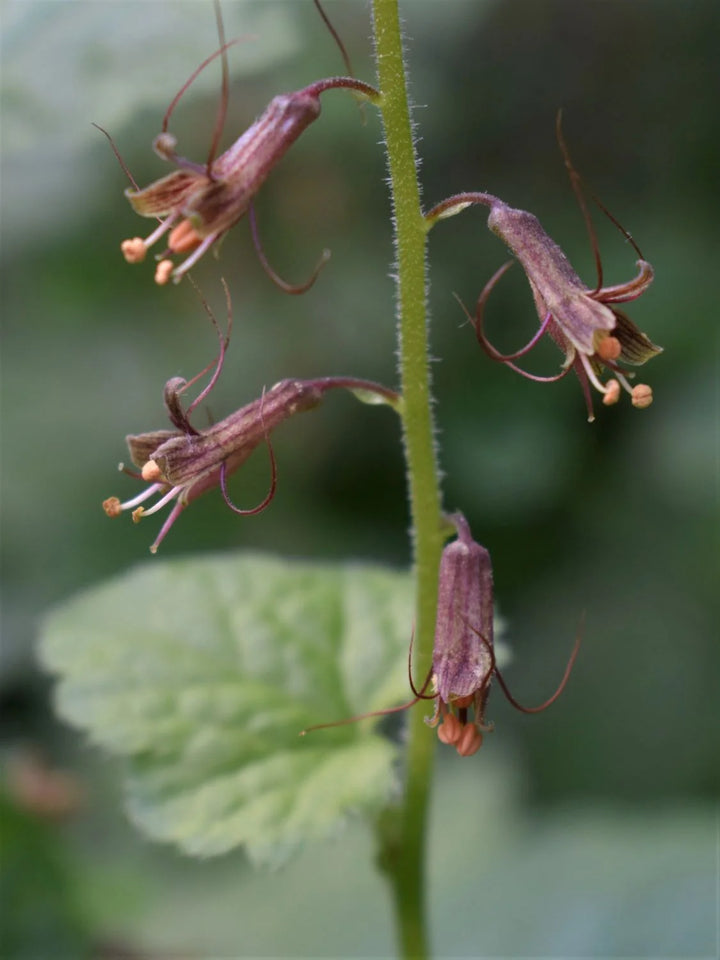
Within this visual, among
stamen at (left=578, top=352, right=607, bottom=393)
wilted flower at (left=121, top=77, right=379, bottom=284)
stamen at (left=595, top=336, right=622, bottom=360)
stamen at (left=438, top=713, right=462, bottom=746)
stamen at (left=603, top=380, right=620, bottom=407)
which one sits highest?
wilted flower at (left=121, top=77, right=379, bottom=284)

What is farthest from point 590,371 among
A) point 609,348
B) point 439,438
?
point 439,438

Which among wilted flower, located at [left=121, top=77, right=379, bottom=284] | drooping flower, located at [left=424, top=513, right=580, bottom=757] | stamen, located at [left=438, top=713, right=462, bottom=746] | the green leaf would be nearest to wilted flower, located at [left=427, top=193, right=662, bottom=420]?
wilted flower, located at [left=121, top=77, right=379, bottom=284]

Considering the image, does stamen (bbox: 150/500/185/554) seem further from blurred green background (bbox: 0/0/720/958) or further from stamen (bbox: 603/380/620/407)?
blurred green background (bbox: 0/0/720/958)

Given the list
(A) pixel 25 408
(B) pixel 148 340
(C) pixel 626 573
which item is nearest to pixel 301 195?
(B) pixel 148 340

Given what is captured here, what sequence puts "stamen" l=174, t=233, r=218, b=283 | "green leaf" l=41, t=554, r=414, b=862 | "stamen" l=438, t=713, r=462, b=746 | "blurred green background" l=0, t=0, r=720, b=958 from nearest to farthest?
"stamen" l=174, t=233, r=218, b=283
"stamen" l=438, t=713, r=462, b=746
"green leaf" l=41, t=554, r=414, b=862
"blurred green background" l=0, t=0, r=720, b=958

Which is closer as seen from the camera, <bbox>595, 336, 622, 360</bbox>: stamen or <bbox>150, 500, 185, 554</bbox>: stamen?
<bbox>595, 336, 622, 360</bbox>: stamen

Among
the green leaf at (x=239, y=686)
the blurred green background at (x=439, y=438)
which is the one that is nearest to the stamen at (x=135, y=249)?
the green leaf at (x=239, y=686)

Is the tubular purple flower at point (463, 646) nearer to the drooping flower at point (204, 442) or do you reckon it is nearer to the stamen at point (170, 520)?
the drooping flower at point (204, 442)
